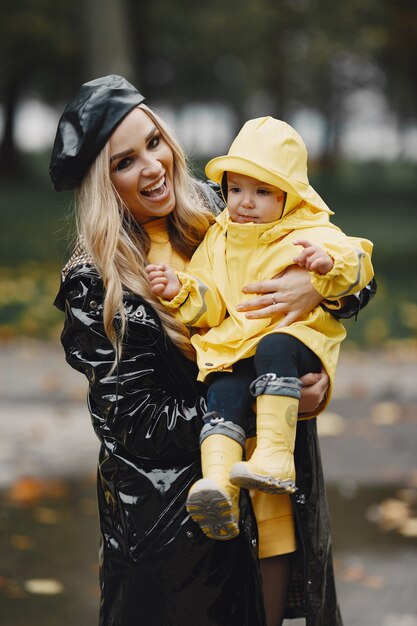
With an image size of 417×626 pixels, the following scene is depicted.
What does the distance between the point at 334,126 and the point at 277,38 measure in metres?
34.4

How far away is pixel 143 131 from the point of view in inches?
112

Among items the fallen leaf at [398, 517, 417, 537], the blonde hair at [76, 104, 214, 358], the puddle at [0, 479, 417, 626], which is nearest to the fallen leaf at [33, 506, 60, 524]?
the puddle at [0, 479, 417, 626]

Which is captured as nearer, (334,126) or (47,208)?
(47,208)

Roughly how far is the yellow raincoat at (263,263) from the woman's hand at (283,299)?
2 centimetres

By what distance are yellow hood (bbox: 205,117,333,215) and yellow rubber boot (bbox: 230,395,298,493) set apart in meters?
0.55

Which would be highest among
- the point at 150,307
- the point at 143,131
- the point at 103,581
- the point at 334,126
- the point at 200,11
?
the point at 334,126

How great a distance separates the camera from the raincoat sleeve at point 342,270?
269cm

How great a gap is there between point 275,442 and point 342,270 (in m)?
0.48

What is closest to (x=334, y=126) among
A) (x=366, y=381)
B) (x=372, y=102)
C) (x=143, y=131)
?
(x=372, y=102)

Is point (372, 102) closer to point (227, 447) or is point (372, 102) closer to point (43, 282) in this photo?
point (43, 282)

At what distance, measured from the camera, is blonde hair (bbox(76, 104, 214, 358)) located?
2686mm

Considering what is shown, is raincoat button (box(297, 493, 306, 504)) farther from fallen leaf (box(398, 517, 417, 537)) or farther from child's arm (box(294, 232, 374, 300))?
fallen leaf (box(398, 517, 417, 537))

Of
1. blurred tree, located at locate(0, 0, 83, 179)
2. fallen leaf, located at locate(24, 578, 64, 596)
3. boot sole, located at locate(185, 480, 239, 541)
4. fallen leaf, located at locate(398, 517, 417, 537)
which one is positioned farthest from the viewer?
blurred tree, located at locate(0, 0, 83, 179)

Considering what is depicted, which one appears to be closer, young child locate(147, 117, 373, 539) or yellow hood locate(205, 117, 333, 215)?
young child locate(147, 117, 373, 539)
